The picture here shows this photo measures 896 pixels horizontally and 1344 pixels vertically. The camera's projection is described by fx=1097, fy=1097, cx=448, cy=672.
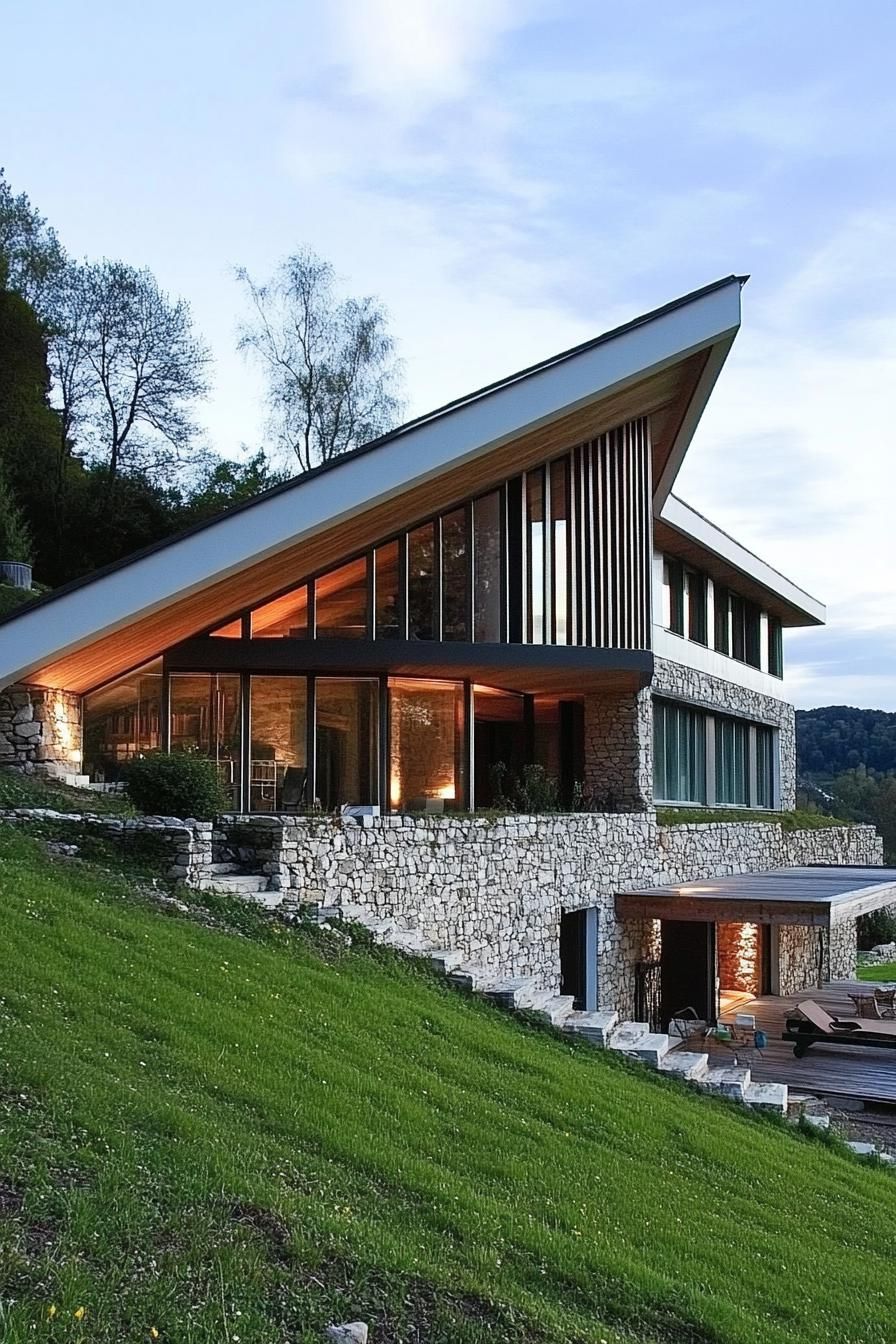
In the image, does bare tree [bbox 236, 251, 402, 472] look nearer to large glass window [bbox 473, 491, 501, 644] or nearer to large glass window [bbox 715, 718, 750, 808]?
large glass window [bbox 715, 718, 750, 808]

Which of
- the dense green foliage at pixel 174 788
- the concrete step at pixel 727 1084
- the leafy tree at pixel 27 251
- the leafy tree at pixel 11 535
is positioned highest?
the leafy tree at pixel 27 251

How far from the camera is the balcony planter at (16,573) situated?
63.8 ft

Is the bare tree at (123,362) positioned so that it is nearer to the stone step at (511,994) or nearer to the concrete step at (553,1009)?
the concrete step at (553,1009)

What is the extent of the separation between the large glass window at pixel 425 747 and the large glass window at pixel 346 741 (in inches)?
13.3

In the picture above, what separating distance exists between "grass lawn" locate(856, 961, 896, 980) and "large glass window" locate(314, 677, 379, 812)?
17.0 m

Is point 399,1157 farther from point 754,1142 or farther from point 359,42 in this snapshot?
point 359,42

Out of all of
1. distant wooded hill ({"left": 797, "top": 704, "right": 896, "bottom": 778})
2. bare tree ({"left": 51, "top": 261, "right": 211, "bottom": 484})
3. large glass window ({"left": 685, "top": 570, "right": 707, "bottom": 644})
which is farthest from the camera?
distant wooded hill ({"left": 797, "top": 704, "right": 896, "bottom": 778})

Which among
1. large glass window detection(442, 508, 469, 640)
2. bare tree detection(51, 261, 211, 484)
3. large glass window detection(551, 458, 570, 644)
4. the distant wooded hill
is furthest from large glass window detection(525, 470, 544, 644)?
the distant wooded hill

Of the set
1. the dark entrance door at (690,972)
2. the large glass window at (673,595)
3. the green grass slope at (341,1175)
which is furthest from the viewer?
the large glass window at (673,595)

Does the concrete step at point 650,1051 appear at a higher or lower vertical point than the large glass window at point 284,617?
lower

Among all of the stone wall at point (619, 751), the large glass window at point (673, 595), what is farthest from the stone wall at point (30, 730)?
the large glass window at point (673, 595)

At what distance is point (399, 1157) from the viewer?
17.9ft

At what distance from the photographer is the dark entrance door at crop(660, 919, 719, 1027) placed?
704 inches

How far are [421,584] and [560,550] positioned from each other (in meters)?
2.57
